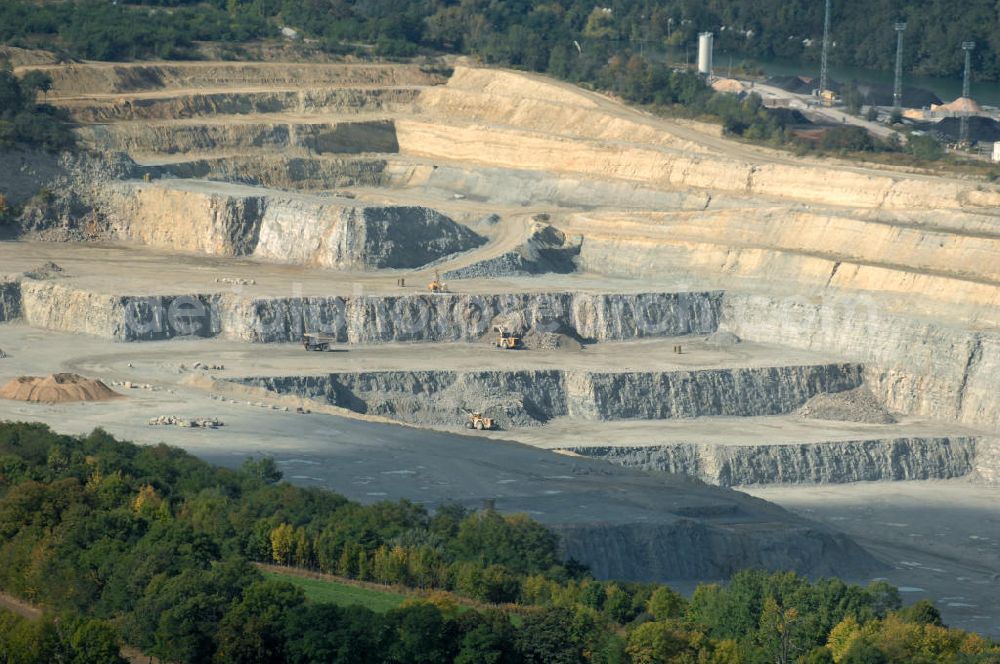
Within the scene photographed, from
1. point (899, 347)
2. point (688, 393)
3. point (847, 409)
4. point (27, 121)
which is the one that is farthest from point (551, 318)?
point (27, 121)

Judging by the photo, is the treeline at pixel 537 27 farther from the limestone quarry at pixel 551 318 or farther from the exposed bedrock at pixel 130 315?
the exposed bedrock at pixel 130 315

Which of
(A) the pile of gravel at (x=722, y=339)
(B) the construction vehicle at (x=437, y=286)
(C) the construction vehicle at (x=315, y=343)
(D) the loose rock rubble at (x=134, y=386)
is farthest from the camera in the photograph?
(B) the construction vehicle at (x=437, y=286)

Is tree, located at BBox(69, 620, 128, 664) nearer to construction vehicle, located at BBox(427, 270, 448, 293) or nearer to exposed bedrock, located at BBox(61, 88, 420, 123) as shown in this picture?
construction vehicle, located at BBox(427, 270, 448, 293)

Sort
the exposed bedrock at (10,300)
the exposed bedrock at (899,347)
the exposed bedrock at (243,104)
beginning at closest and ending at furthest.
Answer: the exposed bedrock at (899,347) < the exposed bedrock at (10,300) < the exposed bedrock at (243,104)

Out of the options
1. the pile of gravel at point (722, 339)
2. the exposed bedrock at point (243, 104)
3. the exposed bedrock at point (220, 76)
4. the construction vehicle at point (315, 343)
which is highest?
the exposed bedrock at point (220, 76)

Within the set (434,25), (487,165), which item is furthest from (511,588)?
(434,25)

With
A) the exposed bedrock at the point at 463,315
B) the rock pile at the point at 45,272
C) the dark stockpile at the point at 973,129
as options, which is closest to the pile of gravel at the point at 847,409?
the exposed bedrock at the point at 463,315

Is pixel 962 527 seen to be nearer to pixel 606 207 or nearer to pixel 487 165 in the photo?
pixel 606 207
